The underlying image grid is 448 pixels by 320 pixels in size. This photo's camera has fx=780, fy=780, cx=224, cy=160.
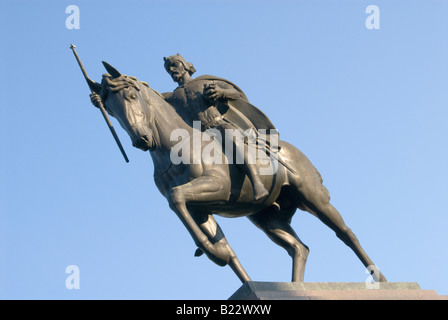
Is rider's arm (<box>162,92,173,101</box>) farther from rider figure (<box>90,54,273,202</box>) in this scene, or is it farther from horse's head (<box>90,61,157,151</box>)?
horse's head (<box>90,61,157,151</box>)

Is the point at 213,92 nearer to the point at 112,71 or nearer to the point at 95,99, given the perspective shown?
the point at 112,71

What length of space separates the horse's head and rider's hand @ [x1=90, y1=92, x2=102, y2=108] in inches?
2.6

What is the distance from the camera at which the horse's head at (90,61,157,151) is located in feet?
37.7

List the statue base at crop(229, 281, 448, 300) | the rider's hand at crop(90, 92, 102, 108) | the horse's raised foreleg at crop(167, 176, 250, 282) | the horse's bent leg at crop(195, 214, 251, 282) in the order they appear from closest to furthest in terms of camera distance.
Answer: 1. the statue base at crop(229, 281, 448, 300)
2. the horse's raised foreleg at crop(167, 176, 250, 282)
3. the horse's bent leg at crop(195, 214, 251, 282)
4. the rider's hand at crop(90, 92, 102, 108)

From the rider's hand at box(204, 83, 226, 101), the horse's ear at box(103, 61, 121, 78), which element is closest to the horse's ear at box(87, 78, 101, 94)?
the horse's ear at box(103, 61, 121, 78)

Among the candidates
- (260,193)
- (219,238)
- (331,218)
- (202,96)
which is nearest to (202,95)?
(202,96)

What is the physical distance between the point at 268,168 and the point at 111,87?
270 centimetres

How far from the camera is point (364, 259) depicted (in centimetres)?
1224

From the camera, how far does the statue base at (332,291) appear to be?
10047mm

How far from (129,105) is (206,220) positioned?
2.09m

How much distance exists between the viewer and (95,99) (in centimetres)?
1205

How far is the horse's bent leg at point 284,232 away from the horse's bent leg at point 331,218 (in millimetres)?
513
